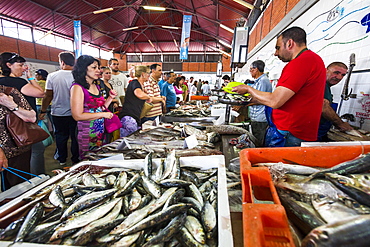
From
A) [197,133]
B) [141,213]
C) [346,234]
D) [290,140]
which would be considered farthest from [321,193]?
[197,133]

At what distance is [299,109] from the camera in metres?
1.92

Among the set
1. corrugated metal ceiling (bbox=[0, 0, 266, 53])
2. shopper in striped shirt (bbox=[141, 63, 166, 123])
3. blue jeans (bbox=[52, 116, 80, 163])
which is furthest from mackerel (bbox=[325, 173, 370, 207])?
corrugated metal ceiling (bbox=[0, 0, 266, 53])

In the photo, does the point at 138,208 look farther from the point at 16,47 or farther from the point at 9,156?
the point at 16,47

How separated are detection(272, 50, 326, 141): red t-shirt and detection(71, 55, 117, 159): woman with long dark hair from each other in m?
2.36

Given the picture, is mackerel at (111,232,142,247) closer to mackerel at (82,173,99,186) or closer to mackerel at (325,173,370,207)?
mackerel at (82,173,99,186)

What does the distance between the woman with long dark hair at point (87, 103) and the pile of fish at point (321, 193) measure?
7.86 ft

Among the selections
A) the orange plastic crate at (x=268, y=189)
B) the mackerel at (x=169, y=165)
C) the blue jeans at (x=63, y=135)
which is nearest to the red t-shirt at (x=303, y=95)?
the orange plastic crate at (x=268, y=189)

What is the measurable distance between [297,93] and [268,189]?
1.29 metres

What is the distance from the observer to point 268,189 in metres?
1.06

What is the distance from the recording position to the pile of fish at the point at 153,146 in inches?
79.8

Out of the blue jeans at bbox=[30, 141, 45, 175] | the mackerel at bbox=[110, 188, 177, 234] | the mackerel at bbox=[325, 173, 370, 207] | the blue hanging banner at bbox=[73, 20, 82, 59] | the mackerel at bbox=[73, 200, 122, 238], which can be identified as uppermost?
the blue hanging banner at bbox=[73, 20, 82, 59]

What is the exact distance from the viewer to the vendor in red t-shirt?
1.80 metres

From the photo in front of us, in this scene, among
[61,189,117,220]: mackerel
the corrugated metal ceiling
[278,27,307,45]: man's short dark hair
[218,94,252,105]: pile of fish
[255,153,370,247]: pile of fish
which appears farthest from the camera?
the corrugated metal ceiling

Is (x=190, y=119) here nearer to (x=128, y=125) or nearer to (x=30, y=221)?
(x=128, y=125)
